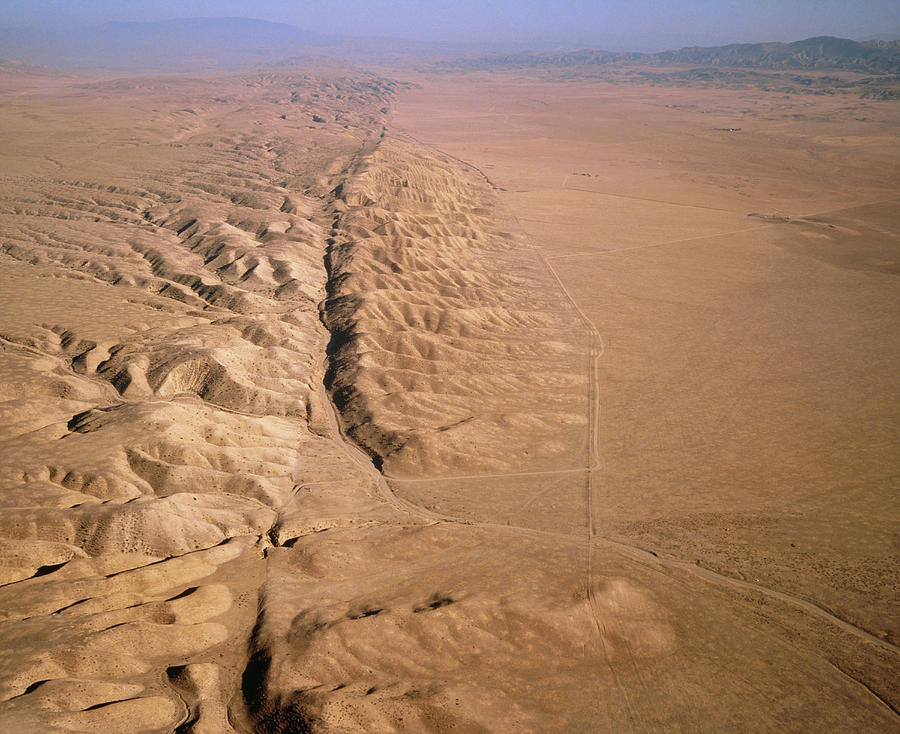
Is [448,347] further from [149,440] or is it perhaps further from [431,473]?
[149,440]

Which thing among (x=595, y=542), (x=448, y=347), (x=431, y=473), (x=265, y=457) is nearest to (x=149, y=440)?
(x=265, y=457)

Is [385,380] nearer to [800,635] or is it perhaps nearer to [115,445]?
[115,445]

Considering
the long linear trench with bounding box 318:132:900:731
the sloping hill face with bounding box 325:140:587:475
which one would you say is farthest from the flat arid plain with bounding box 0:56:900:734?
the sloping hill face with bounding box 325:140:587:475

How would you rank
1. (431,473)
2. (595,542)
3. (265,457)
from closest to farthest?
1. (595,542)
2. (265,457)
3. (431,473)

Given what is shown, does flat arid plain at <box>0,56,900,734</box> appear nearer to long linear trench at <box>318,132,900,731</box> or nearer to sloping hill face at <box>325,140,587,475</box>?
long linear trench at <box>318,132,900,731</box>

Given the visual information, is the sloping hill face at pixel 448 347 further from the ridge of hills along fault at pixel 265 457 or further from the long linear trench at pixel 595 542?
the long linear trench at pixel 595 542
